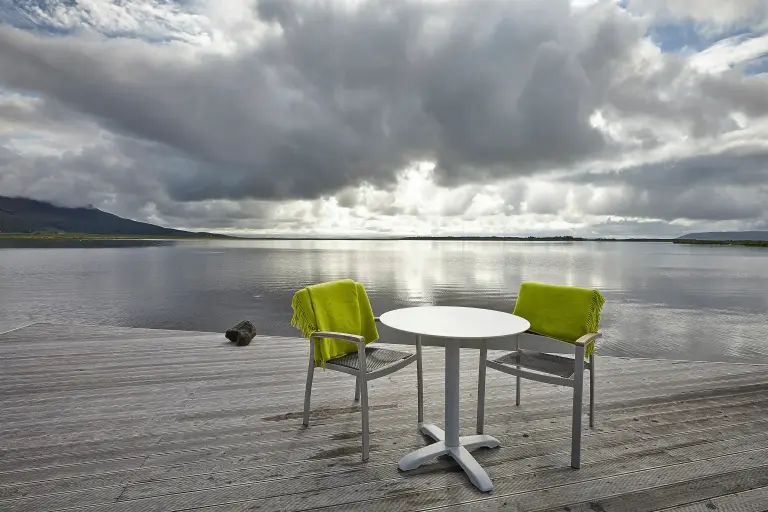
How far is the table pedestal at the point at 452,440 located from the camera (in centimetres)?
198

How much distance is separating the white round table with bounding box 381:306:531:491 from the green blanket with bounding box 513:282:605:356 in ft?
1.47

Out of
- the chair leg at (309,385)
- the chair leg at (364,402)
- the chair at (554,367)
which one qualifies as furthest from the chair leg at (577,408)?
the chair leg at (309,385)

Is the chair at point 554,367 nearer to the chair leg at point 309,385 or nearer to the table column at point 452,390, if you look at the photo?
the table column at point 452,390

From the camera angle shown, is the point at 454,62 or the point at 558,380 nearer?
the point at 558,380

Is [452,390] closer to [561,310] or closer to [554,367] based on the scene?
[554,367]

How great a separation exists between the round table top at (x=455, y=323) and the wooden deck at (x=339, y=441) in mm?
A: 735

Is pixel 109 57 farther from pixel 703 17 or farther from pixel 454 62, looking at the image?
pixel 703 17

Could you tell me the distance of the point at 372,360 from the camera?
2418 mm

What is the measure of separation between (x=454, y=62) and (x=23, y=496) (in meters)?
12.9

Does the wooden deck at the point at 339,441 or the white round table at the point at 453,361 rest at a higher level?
the white round table at the point at 453,361

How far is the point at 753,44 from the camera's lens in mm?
8922

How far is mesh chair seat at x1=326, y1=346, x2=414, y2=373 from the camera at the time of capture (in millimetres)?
2254

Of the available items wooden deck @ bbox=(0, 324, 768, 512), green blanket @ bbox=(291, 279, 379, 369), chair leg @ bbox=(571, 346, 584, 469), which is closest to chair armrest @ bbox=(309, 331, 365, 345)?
green blanket @ bbox=(291, 279, 379, 369)

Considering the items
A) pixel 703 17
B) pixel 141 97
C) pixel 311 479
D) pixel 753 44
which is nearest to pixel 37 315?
pixel 141 97
